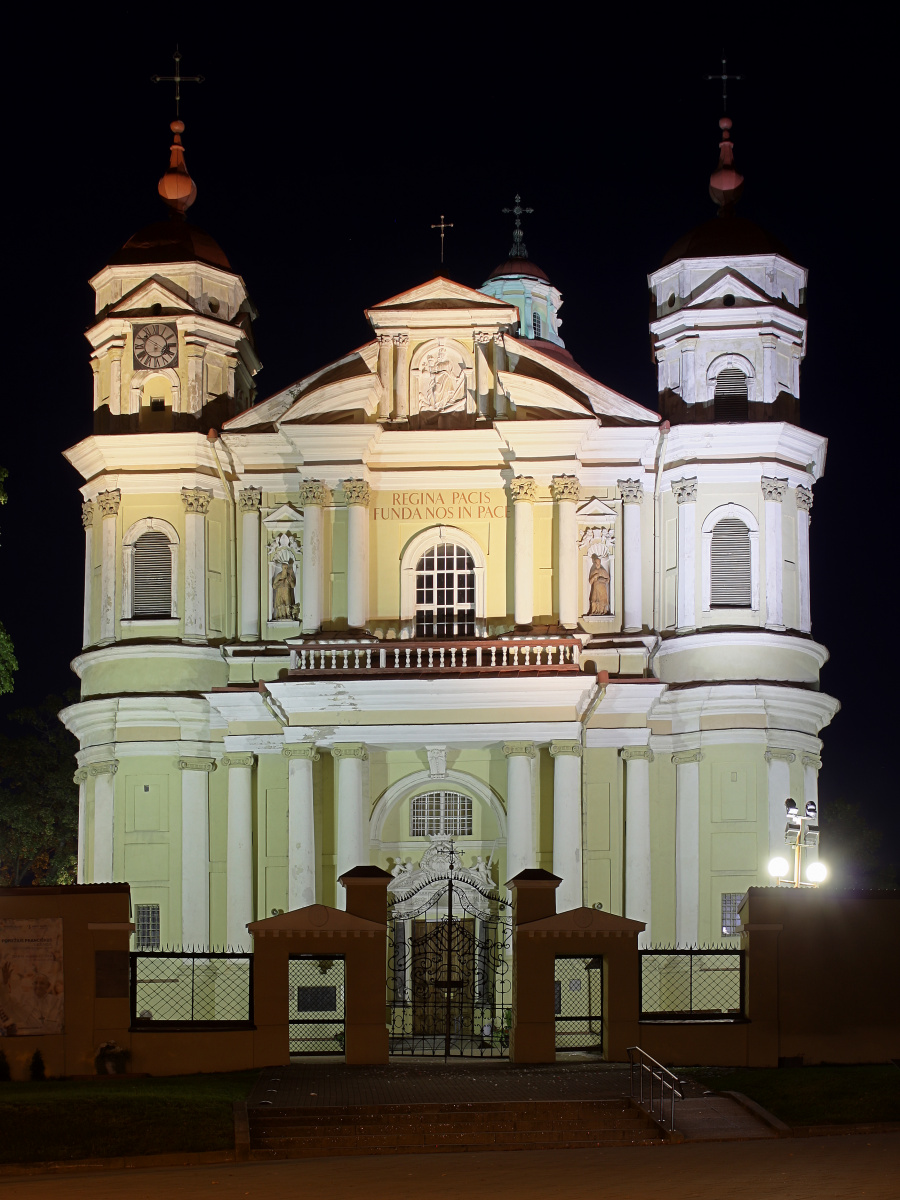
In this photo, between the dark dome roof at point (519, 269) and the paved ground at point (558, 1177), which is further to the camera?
the dark dome roof at point (519, 269)

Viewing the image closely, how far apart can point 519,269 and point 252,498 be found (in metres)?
15.7

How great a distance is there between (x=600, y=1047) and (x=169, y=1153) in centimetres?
906

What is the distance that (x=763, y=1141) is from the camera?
22797 mm

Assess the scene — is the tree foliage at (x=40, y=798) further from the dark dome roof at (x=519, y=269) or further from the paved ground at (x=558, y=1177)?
the paved ground at (x=558, y=1177)

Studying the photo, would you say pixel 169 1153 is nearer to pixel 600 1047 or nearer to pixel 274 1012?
pixel 274 1012

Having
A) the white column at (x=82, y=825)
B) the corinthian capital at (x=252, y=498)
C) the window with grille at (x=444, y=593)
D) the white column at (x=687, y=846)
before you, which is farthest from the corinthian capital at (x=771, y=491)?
the white column at (x=82, y=825)

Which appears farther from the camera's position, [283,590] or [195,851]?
[283,590]

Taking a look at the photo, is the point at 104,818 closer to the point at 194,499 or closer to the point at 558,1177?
the point at 194,499

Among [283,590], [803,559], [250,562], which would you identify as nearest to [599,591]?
[803,559]

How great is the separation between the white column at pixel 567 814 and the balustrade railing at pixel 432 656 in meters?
1.76

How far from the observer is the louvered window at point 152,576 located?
142ft

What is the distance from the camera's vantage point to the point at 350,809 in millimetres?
39469

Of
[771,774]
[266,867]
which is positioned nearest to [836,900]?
[771,774]

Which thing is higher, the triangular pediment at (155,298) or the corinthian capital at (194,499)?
the triangular pediment at (155,298)
